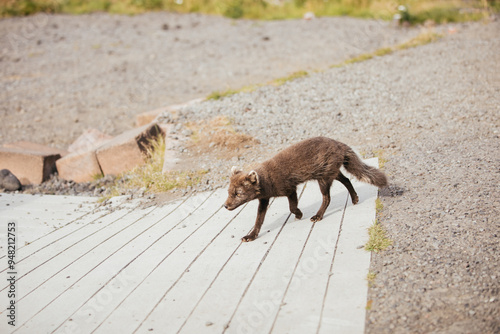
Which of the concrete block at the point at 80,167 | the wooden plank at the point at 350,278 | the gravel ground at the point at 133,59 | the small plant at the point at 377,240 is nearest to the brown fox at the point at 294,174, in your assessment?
the wooden plank at the point at 350,278

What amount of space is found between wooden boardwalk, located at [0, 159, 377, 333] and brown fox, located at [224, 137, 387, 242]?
0.28 m

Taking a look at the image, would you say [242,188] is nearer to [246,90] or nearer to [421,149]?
[421,149]

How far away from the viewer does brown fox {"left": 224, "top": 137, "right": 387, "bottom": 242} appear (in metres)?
4.66

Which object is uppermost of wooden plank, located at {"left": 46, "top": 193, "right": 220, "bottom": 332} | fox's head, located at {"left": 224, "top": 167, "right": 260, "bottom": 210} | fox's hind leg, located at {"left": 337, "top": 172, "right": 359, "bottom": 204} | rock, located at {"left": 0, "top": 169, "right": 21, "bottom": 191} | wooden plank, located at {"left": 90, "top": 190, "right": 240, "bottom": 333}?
fox's head, located at {"left": 224, "top": 167, "right": 260, "bottom": 210}

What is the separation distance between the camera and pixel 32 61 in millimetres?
15484

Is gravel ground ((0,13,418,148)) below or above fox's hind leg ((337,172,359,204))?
above

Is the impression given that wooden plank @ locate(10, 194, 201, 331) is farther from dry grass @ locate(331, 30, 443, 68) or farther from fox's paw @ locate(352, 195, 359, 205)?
dry grass @ locate(331, 30, 443, 68)

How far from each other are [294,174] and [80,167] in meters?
4.60

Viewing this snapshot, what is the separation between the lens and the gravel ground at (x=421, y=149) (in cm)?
→ 337

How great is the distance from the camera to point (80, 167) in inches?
315

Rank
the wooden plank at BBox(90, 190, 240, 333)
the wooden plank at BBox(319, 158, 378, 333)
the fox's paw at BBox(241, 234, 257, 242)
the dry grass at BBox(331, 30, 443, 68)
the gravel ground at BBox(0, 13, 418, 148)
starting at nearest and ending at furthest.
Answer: the wooden plank at BBox(319, 158, 378, 333) < the wooden plank at BBox(90, 190, 240, 333) < the fox's paw at BBox(241, 234, 257, 242) < the dry grass at BBox(331, 30, 443, 68) < the gravel ground at BBox(0, 13, 418, 148)

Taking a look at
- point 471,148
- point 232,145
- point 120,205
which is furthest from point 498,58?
point 120,205

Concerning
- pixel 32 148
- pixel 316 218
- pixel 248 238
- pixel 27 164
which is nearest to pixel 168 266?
pixel 248 238

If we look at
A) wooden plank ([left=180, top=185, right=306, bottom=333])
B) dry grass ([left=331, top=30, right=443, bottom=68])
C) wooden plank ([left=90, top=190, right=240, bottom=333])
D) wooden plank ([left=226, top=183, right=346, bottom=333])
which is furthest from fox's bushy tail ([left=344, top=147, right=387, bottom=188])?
dry grass ([left=331, top=30, right=443, bottom=68])
